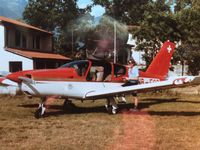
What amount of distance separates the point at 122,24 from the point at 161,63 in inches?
1973

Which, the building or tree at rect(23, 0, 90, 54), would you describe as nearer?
the building

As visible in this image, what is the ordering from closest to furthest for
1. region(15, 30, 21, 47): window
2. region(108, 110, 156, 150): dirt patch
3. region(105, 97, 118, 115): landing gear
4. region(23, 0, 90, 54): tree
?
region(108, 110, 156, 150): dirt patch < region(105, 97, 118, 115): landing gear < region(15, 30, 21, 47): window < region(23, 0, 90, 54): tree

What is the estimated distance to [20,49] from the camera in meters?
37.4

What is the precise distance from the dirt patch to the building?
22681 mm

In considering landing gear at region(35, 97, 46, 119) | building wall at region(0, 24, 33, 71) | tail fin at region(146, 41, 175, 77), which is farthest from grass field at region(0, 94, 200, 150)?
building wall at region(0, 24, 33, 71)

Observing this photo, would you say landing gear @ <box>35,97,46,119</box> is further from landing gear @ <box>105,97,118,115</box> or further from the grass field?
landing gear @ <box>105,97,118,115</box>

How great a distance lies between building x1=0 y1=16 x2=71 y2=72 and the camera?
1345 inches

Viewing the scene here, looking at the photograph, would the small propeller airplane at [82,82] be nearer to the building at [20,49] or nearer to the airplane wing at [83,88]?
the airplane wing at [83,88]

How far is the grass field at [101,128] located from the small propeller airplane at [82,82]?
64cm

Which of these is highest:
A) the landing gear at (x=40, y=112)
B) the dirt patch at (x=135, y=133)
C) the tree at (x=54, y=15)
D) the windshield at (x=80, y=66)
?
the tree at (x=54, y=15)

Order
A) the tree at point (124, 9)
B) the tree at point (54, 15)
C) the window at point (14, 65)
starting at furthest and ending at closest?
1. the tree at point (124, 9)
2. the tree at point (54, 15)
3. the window at point (14, 65)

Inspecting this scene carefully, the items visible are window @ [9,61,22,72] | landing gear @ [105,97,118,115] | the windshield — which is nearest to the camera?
the windshield

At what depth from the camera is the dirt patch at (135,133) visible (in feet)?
25.9

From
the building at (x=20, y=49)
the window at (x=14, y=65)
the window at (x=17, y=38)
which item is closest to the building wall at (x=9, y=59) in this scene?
the building at (x=20, y=49)
